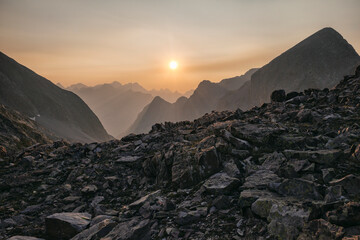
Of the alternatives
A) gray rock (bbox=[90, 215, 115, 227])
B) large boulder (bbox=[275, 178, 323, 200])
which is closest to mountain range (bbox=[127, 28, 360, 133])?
large boulder (bbox=[275, 178, 323, 200])

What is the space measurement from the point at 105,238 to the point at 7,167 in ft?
46.7

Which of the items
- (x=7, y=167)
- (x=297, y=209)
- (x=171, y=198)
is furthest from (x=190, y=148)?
(x=7, y=167)

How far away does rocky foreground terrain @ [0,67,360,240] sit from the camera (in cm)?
634

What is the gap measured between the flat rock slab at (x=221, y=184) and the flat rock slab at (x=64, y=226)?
5.29 meters

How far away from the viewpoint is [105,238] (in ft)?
23.9

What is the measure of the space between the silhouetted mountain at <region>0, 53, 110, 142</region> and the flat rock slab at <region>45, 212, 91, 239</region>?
147587 millimetres

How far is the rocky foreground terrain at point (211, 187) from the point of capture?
634cm

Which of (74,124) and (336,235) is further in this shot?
(74,124)

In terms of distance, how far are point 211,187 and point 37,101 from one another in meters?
191

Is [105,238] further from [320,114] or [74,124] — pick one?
[74,124]

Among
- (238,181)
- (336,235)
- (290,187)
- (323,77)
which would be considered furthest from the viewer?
(323,77)

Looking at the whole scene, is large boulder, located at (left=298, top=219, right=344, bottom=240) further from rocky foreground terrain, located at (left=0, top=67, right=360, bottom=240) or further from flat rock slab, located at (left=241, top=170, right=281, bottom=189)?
flat rock slab, located at (left=241, top=170, right=281, bottom=189)

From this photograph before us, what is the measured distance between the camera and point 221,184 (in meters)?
8.81

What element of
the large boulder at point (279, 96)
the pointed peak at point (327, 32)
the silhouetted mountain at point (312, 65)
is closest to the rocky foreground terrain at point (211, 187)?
the large boulder at point (279, 96)
